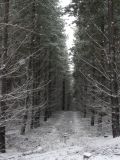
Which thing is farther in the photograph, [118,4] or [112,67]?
[118,4]

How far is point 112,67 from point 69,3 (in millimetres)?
6660

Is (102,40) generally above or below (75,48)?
below

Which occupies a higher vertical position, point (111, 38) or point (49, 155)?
point (111, 38)

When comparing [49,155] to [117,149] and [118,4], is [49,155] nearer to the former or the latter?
[117,149]

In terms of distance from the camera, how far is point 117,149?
877 centimetres

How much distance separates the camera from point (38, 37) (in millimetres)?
20438

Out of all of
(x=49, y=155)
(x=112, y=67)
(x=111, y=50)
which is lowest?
(x=49, y=155)

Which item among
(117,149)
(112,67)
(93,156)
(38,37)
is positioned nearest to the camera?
(93,156)

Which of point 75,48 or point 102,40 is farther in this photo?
point 75,48

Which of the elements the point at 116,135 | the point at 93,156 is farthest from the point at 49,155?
the point at 116,135

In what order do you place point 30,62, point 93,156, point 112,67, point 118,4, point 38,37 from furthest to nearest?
point 38,37 < point 30,62 < point 118,4 < point 112,67 < point 93,156

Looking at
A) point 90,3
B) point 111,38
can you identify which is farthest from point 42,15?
point 111,38

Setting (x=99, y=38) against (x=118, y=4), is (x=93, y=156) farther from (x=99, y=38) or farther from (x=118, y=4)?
(x=99, y=38)

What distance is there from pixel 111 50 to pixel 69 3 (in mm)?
5977
